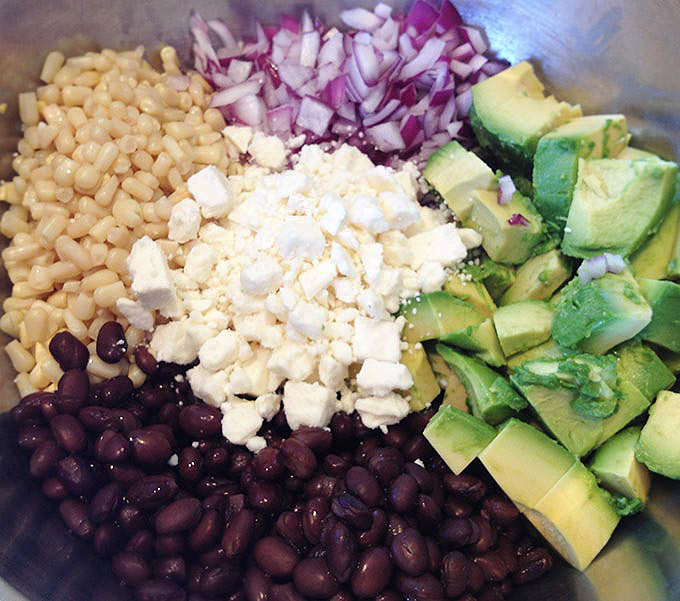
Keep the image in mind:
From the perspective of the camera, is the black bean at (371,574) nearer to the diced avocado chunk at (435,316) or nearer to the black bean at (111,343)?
the diced avocado chunk at (435,316)

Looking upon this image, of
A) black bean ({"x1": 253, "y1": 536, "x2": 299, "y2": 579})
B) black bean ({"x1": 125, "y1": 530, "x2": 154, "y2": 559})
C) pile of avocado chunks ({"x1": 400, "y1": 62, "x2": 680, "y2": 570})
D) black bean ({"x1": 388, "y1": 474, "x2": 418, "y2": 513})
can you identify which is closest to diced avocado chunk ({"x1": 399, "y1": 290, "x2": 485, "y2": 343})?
pile of avocado chunks ({"x1": 400, "y1": 62, "x2": 680, "y2": 570})

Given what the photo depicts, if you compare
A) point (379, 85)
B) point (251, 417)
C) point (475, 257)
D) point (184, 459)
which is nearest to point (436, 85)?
point (379, 85)

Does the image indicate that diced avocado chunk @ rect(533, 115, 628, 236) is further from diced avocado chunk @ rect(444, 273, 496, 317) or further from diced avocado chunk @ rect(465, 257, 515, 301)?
diced avocado chunk @ rect(444, 273, 496, 317)

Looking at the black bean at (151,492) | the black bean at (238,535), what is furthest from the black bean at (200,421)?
the black bean at (238,535)

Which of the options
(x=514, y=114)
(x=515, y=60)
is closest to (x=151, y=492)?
(x=514, y=114)

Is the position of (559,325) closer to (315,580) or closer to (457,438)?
(457,438)

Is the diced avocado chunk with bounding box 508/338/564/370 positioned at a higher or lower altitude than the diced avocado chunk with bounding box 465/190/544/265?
lower
